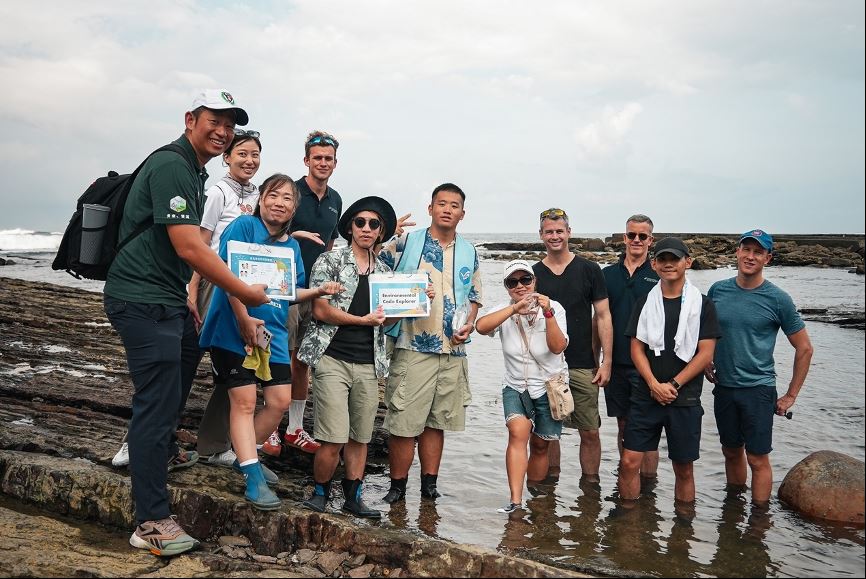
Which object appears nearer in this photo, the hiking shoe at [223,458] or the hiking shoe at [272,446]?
the hiking shoe at [223,458]

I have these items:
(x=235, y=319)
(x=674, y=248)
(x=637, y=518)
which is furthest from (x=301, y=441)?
(x=674, y=248)

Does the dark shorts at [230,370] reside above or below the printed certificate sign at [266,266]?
below

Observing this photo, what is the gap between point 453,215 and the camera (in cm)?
557

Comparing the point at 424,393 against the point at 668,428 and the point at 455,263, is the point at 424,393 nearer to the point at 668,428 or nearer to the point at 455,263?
the point at 455,263

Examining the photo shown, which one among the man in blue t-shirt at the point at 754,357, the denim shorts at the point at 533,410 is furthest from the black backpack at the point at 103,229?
the man in blue t-shirt at the point at 754,357

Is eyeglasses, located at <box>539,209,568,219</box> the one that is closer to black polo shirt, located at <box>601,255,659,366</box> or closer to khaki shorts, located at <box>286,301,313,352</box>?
black polo shirt, located at <box>601,255,659,366</box>

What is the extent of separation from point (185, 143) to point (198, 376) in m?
5.31

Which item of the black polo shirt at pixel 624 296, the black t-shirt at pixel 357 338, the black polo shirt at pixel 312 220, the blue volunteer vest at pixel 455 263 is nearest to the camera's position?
the black t-shirt at pixel 357 338

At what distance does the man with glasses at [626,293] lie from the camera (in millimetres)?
6281

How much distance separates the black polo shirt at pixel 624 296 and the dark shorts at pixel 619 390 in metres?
0.08

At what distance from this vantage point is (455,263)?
5.69 metres

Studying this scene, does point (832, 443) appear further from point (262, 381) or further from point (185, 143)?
point (185, 143)

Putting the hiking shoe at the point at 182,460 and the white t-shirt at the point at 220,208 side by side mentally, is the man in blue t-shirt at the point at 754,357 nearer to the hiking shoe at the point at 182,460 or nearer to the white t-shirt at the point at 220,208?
the white t-shirt at the point at 220,208

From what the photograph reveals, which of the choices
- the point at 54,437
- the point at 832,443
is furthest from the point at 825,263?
the point at 54,437
